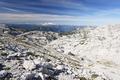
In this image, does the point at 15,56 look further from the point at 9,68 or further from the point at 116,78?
the point at 116,78

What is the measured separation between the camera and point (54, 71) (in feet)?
260

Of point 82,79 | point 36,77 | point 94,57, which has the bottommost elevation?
point 94,57

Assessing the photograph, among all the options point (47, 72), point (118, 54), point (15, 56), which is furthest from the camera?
point (118, 54)

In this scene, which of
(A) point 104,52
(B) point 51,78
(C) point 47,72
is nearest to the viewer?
(B) point 51,78

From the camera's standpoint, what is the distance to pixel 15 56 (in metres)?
96.4

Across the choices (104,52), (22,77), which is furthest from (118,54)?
(22,77)

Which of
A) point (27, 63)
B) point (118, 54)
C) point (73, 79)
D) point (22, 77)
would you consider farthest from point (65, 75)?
point (118, 54)

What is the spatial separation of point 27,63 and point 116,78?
50.5 metres

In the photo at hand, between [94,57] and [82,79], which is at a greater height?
[82,79]

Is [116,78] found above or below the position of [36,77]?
below

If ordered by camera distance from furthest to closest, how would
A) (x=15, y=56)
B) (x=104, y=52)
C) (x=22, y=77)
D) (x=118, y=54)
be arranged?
(x=104, y=52), (x=118, y=54), (x=15, y=56), (x=22, y=77)

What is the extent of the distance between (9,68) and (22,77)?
13942mm

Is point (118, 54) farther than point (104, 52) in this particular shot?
No

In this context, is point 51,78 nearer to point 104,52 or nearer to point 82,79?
point 82,79
